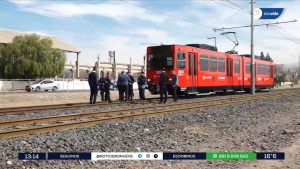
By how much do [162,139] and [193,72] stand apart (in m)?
15.3

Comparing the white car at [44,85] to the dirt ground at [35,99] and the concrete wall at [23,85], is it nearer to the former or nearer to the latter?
the concrete wall at [23,85]

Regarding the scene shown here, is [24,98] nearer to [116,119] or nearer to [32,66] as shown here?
[116,119]

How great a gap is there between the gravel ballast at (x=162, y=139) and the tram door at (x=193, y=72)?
10.5 m

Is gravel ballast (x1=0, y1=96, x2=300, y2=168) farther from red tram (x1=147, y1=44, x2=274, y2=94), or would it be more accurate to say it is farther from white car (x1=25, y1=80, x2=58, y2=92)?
white car (x1=25, y1=80, x2=58, y2=92)

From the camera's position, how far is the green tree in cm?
5438

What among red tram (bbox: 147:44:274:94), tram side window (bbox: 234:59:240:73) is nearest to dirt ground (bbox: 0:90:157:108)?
red tram (bbox: 147:44:274:94)

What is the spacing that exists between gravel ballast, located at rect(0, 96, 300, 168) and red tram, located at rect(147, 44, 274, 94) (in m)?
9.74

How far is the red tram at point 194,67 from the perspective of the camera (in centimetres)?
2342

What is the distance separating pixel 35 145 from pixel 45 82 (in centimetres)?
3935

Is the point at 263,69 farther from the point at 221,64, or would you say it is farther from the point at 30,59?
the point at 30,59

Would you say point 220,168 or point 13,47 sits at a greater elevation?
point 13,47

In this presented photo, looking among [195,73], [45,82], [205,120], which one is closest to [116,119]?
[205,120]

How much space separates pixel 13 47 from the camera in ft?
183

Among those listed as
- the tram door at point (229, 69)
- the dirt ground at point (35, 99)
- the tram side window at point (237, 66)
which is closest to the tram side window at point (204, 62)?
the tram door at point (229, 69)
